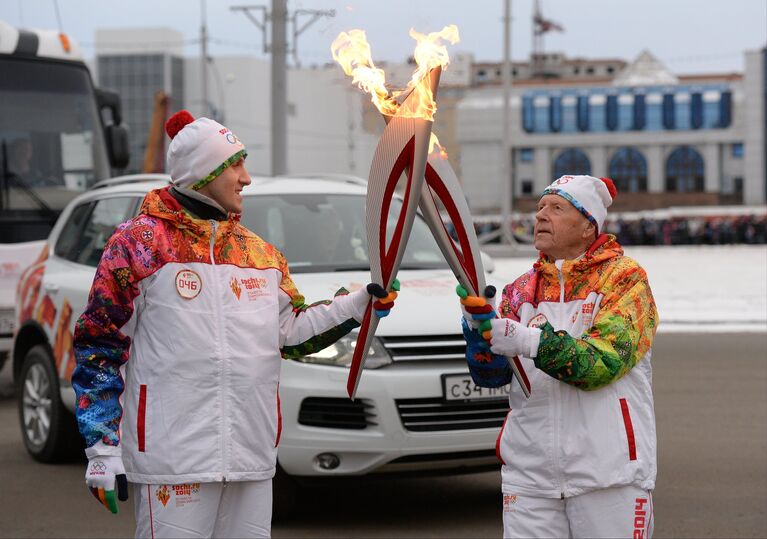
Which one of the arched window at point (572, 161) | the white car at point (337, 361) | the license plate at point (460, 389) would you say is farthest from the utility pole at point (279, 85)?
the arched window at point (572, 161)

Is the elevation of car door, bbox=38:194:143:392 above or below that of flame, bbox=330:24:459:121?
below

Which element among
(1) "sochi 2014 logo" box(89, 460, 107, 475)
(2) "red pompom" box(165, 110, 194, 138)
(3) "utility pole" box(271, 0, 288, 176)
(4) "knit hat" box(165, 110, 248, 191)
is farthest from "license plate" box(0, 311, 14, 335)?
(1) "sochi 2014 logo" box(89, 460, 107, 475)

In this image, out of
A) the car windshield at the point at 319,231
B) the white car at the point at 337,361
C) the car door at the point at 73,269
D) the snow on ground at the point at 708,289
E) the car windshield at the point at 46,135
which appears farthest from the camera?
the snow on ground at the point at 708,289

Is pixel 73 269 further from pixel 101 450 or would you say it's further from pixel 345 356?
pixel 101 450

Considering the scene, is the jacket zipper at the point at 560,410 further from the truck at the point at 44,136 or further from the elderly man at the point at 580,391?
the truck at the point at 44,136

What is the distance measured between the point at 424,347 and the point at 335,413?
21.6 inches

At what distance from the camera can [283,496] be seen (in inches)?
252

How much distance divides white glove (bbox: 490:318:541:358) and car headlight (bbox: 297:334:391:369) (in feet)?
8.79

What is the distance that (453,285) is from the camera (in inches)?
267

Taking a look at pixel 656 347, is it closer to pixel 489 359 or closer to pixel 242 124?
pixel 489 359

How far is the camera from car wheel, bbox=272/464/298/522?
6293 millimetres

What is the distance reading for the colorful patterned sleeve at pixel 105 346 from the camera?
349 centimetres

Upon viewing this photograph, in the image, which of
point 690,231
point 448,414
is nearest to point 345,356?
point 448,414

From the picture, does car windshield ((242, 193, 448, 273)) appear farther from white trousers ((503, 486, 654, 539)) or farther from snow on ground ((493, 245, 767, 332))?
white trousers ((503, 486, 654, 539))
